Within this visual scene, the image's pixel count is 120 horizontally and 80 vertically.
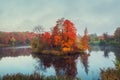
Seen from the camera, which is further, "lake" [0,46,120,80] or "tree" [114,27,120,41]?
"tree" [114,27,120,41]

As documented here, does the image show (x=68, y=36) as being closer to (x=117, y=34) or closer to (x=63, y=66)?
(x=63, y=66)

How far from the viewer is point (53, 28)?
98.8 metres

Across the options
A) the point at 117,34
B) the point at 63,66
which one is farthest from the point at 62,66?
the point at 117,34

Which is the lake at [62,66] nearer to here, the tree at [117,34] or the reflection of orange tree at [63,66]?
the reflection of orange tree at [63,66]

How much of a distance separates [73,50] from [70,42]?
2907 millimetres

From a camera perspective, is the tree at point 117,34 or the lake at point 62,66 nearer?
the lake at point 62,66

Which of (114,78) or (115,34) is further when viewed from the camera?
(115,34)

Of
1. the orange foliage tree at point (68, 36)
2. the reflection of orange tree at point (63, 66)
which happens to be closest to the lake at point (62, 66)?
the reflection of orange tree at point (63, 66)

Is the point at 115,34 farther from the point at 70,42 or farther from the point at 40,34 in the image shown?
the point at 70,42

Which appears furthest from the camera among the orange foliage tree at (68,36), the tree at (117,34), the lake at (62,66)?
the tree at (117,34)

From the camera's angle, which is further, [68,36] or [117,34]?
[117,34]

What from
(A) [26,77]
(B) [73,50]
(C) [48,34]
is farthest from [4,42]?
(A) [26,77]

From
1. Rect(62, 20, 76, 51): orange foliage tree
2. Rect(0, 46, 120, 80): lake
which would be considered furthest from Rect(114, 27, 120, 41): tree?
Rect(0, 46, 120, 80): lake

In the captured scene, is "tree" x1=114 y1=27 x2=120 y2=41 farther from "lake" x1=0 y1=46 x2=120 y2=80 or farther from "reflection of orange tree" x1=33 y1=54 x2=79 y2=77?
"reflection of orange tree" x1=33 y1=54 x2=79 y2=77
